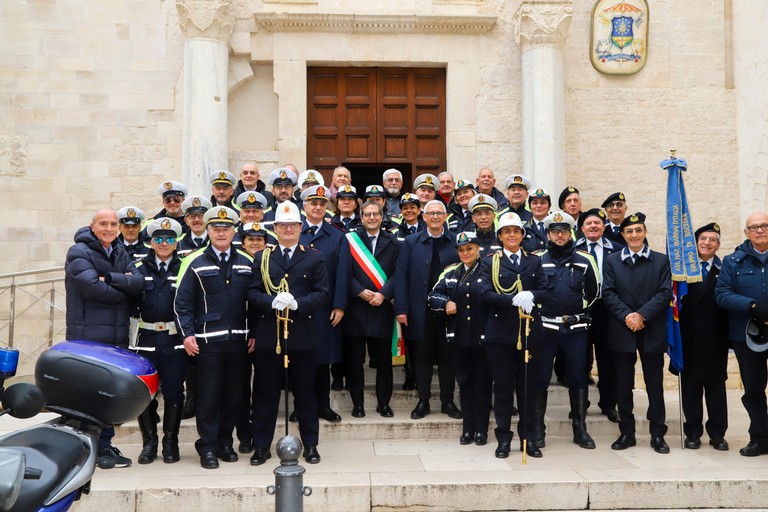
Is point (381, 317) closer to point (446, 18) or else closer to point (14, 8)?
point (446, 18)

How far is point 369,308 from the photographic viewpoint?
715 cm

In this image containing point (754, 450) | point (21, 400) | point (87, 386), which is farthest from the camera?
point (754, 450)

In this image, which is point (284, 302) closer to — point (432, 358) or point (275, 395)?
point (275, 395)

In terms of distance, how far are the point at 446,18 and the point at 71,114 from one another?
5589 millimetres

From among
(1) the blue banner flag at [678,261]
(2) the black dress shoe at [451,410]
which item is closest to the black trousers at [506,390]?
(2) the black dress shoe at [451,410]

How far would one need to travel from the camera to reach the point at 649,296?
666cm

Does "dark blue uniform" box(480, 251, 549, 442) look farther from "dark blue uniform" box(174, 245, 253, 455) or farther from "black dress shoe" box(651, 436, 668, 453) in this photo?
"dark blue uniform" box(174, 245, 253, 455)

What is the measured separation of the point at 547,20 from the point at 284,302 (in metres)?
6.52

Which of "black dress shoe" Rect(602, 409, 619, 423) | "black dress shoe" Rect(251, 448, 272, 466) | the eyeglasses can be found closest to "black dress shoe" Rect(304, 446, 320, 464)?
"black dress shoe" Rect(251, 448, 272, 466)

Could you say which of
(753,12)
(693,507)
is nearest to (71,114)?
(693,507)

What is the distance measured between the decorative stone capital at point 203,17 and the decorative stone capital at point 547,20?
13.9 ft

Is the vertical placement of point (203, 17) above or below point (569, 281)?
above

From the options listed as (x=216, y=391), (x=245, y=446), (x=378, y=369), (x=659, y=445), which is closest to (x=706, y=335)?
(x=659, y=445)

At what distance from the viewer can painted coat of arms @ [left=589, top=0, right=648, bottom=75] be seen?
1086 cm
